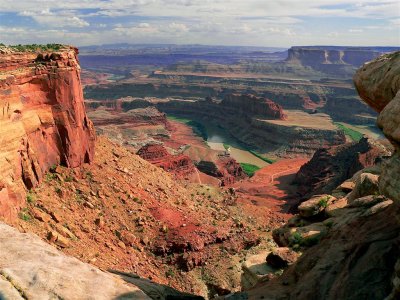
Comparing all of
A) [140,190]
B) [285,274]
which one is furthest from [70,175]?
[285,274]

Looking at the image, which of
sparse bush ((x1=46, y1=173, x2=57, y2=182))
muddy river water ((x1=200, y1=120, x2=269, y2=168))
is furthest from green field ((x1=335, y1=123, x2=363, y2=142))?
sparse bush ((x1=46, y1=173, x2=57, y2=182))

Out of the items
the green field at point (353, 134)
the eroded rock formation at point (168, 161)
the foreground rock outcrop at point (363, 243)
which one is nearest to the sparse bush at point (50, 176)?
the foreground rock outcrop at point (363, 243)

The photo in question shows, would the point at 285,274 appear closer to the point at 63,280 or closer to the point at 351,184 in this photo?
the point at 63,280

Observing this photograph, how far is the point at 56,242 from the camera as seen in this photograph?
30031 millimetres

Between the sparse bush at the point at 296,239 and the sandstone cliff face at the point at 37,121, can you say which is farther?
the sandstone cliff face at the point at 37,121

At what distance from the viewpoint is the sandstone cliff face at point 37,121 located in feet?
101

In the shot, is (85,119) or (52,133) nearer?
(52,133)

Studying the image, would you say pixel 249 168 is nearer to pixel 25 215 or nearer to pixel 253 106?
pixel 253 106

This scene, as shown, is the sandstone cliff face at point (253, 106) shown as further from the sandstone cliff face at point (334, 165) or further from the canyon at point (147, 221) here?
the canyon at point (147, 221)

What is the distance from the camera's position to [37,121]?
35.6 m

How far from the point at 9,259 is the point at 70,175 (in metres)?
24.9

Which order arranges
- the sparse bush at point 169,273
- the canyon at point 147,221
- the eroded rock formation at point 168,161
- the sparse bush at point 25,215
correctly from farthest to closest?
1. the eroded rock formation at point 168,161
2. the sparse bush at point 169,273
3. the sparse bush at point 25,215
4. the canyon at point 147,221

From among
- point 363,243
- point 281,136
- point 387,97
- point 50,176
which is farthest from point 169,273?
point 281,136

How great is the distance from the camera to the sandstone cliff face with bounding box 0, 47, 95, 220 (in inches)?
1212
